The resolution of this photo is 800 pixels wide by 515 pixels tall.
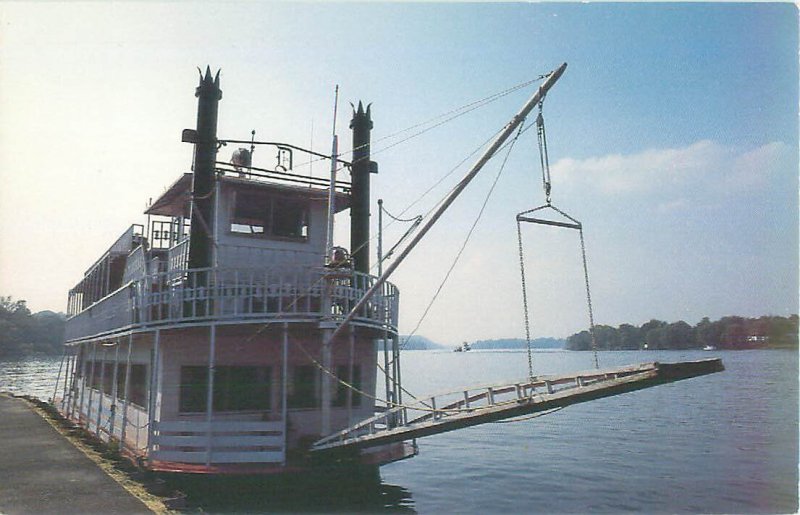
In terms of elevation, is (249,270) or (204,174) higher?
(204,174)

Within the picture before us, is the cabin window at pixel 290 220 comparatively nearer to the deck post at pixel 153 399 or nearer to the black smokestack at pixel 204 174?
the black smokestack at pixel 204 174

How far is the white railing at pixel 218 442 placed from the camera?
1294cm

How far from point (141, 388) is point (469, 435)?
19511 millimetres

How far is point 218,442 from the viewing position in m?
13.0

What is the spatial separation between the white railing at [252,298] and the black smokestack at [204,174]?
27.6 inches

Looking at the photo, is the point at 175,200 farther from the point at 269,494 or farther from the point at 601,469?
the point at 601,469

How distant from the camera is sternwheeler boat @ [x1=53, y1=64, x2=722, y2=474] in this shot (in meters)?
12.2

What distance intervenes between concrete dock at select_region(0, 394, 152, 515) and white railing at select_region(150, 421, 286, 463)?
1.21m

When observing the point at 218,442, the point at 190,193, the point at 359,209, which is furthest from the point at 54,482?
the point at 359,209

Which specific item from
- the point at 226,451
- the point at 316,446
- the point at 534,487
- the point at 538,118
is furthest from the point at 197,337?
the point at 534,487

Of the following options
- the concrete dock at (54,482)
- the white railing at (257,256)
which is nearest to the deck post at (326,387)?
the white railing at (257,256)

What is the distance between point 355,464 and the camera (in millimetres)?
13531

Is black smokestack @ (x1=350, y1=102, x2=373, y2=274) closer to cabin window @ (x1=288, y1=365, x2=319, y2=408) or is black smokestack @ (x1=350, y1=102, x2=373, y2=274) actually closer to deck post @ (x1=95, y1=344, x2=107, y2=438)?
cabin window @ (x1=288, y1=365, x2=319, y2=408)

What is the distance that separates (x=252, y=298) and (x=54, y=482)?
578 centimetres
